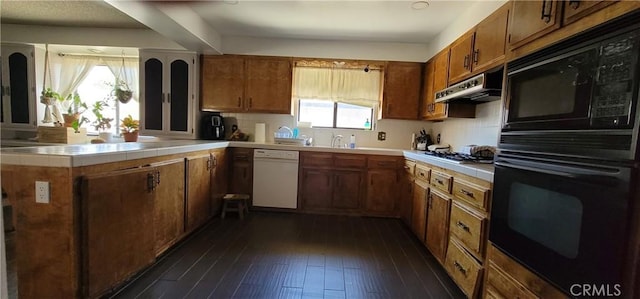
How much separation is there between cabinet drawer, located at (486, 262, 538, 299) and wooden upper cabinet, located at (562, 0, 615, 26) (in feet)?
3.83

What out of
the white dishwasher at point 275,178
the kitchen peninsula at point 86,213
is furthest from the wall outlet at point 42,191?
the white dishwasher at point 275,178

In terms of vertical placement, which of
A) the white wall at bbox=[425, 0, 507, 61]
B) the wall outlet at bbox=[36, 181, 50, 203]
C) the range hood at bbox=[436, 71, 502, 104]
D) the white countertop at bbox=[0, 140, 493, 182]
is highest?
the white wall at bbox=[425, 0, 507, 61]

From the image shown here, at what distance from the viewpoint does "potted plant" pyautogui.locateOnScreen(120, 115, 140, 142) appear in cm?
334

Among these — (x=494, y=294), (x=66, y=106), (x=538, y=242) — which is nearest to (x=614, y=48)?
(x=538, y=242)

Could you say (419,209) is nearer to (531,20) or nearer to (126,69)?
(531,20)

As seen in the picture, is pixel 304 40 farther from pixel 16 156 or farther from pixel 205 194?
pixel 16 156

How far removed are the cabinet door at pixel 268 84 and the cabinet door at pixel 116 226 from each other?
2121 millimetres

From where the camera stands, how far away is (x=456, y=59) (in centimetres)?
282

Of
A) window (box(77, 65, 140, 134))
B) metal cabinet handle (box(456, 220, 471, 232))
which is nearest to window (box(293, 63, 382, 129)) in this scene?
metal cabinet handle (box(456, 220, 471, 232))

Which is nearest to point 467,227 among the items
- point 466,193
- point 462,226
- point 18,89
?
point 462,226

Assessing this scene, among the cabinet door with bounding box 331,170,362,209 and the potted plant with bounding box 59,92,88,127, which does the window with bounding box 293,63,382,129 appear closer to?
the cabinet door with bounding box 331,170,362,209

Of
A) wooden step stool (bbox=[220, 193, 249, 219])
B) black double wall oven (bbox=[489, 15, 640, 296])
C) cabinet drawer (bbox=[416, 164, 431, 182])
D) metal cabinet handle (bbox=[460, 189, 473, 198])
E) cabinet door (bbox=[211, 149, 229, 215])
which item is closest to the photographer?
black double wall oven (bbox=[489, 15, 640, 296])

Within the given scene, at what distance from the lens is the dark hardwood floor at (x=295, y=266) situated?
1875mm

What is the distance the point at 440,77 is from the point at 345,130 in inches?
59.5
